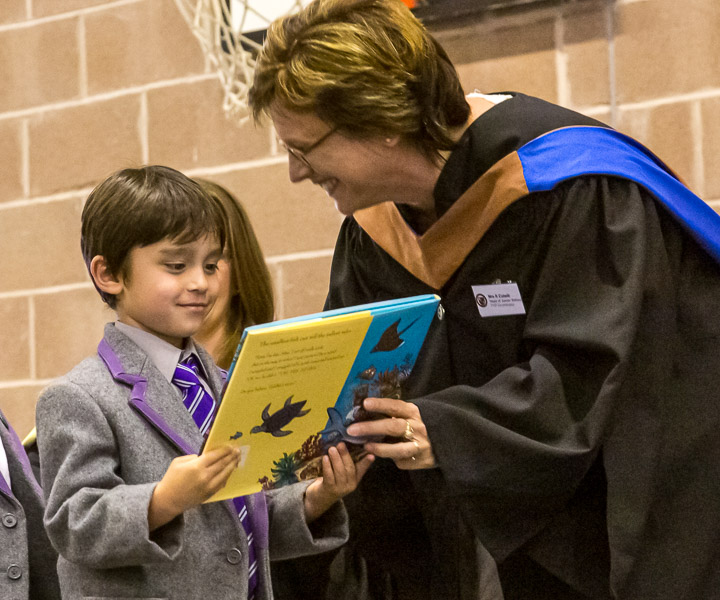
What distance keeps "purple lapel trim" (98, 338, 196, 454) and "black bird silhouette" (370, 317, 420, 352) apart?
0.38 metres

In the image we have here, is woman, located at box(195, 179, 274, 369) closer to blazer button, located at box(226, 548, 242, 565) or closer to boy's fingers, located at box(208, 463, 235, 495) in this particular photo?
blazer button, located at box(226, 548, 242, 565)

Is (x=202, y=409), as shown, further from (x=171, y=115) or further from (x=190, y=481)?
(x=171, y=115)

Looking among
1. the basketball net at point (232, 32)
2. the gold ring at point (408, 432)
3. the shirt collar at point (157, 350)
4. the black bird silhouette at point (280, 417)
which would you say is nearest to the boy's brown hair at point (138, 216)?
the shirt collar at point (157, 350)

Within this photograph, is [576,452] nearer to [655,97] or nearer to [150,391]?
[150,391]

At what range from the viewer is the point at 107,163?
354 centimetres

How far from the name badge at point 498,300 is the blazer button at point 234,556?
0.64 m

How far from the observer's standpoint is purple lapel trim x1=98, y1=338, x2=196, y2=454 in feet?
5.31

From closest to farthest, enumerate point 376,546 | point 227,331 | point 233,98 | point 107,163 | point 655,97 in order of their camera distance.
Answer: point 376,546, point 227,331, point 655,97, point 233,98, point 107,163

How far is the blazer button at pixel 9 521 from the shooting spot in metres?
1.90

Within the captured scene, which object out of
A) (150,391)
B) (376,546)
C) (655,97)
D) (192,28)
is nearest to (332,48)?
(150,391)

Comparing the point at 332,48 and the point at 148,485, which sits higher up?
the point at 332,48

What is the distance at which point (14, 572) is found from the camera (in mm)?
1864

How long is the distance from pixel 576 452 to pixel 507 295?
358 mm

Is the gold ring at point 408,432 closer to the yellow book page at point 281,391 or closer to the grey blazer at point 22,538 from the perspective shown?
the yellow book page at point 281,391
